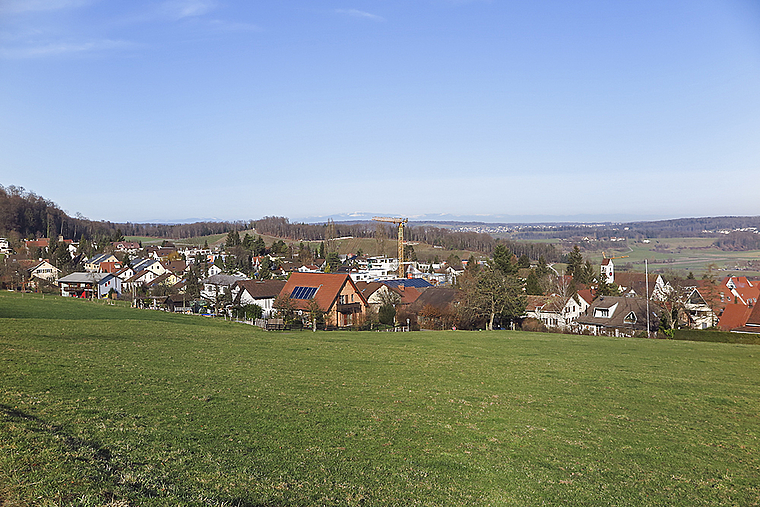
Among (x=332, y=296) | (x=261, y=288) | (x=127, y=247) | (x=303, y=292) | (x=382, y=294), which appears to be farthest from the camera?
(x=127, y=247)

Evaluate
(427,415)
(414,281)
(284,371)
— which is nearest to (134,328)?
(284,371)

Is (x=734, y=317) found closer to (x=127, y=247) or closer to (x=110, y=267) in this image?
(x=110, y=267)

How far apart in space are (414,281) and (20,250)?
9586 cm

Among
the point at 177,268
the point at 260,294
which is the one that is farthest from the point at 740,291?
the point at 177,268

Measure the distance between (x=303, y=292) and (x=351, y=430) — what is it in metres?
51.3

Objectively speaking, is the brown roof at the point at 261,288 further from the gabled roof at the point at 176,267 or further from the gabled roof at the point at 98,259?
the gabled roof at the point at 98,259

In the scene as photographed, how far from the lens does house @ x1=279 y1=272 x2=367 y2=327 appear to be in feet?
193

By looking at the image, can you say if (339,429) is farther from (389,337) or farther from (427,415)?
(389,337)

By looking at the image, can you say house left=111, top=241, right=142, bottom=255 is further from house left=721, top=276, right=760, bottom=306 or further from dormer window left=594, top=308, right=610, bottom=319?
house left=721, top=276, right=760, bottom=306

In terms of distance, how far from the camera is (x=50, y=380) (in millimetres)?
13867

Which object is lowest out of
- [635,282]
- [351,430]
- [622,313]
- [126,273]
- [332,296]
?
[622,313]

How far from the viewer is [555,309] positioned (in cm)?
7069

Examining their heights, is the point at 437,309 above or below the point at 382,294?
below

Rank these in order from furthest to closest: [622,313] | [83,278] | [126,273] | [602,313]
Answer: [126,273], [83,278], [602,313], [622,313]
